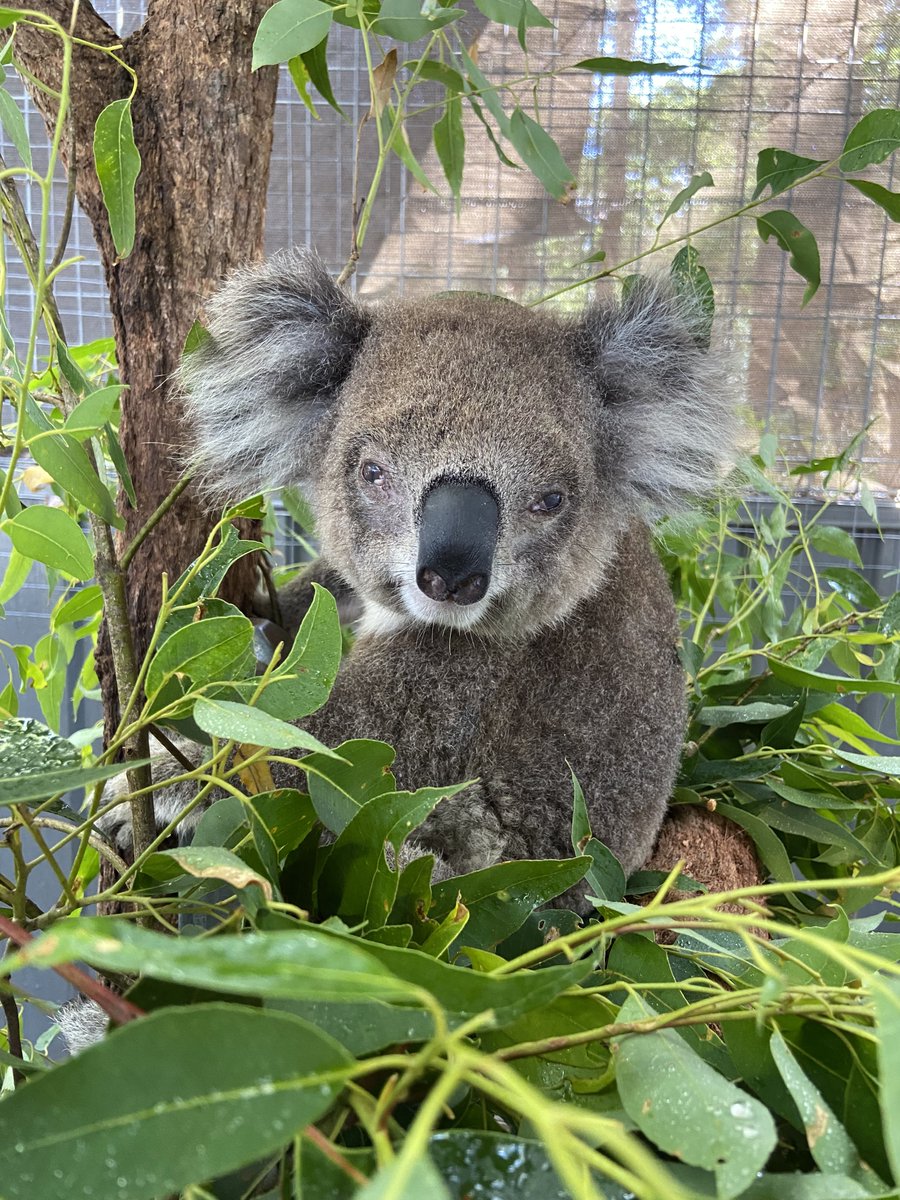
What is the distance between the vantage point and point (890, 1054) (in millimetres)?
309

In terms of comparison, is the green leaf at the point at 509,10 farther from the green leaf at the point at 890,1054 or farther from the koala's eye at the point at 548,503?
the green leaf at the point at 890,1054

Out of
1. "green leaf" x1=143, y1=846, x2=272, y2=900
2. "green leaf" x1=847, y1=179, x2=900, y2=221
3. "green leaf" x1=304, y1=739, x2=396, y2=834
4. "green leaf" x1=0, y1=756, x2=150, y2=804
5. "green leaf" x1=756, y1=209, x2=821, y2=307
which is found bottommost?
"green leaf" x1=304, y1=739, x2=396, y2=834

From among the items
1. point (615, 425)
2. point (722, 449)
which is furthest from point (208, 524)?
point (722, 449)

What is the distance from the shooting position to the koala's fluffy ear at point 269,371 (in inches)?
52.7

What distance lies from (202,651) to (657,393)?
1.00m

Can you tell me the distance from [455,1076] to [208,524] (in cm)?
123

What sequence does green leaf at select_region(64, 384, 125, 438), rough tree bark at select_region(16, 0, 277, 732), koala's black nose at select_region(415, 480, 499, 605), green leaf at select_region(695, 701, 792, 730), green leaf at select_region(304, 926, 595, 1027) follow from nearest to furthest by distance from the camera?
1. green leaf at select_region(304, 926, 595, 1027)
2. green leaf at select_region(64, 384, 125, 438)
3. koala's black nose at select_region(415, 480, 499, 605)
4. rough tree bark at select_region(16, 0, 277, 732)
5. green leaf at select_region(695, 701, 792, 730)

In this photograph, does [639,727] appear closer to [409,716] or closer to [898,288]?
[409,716]

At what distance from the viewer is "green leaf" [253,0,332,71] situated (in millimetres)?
894

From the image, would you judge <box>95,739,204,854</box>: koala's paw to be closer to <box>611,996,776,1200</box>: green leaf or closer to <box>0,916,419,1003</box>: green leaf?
<box>611,996,776,1200</box>: green leaf

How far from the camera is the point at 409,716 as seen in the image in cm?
136

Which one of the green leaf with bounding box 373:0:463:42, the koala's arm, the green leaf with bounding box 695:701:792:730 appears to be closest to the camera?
the green leaf with bounding box 373:0:463:42

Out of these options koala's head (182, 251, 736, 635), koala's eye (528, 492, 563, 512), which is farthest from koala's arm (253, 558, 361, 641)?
koala's eye (528, 492, 563, 512)

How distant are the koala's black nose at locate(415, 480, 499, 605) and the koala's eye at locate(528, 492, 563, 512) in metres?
0.09
